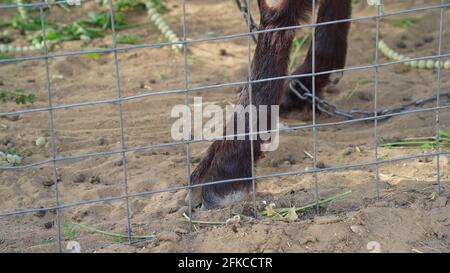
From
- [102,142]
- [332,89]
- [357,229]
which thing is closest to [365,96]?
[332,89]

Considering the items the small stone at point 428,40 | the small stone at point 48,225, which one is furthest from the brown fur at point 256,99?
the small stone at point 428,40

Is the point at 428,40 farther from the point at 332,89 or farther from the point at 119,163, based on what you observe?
the point at 119,163

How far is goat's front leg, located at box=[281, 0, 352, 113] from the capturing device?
4.48m

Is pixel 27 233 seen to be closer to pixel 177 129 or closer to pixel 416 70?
pixel 177 129

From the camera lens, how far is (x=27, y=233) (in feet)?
10.4

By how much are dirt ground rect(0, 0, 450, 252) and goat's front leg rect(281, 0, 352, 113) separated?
13 centimetres

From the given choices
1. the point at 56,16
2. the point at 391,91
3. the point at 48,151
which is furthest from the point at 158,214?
the point at 56,16

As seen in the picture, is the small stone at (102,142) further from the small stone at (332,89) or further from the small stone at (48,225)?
the small stone at (332,89)

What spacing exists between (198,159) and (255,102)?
584 mm

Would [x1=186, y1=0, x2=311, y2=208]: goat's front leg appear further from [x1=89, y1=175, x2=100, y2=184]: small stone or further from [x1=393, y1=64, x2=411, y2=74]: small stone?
[x1=393, y1=64, x2=411, y2=74]: small stone

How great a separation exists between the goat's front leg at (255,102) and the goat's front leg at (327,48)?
992 millimetres

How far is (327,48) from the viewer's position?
4.55 metres

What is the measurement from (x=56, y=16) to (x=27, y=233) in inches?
139

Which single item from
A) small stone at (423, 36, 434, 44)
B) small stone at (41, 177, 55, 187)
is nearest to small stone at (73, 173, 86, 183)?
small stone at (41, 177, 55, 187)
